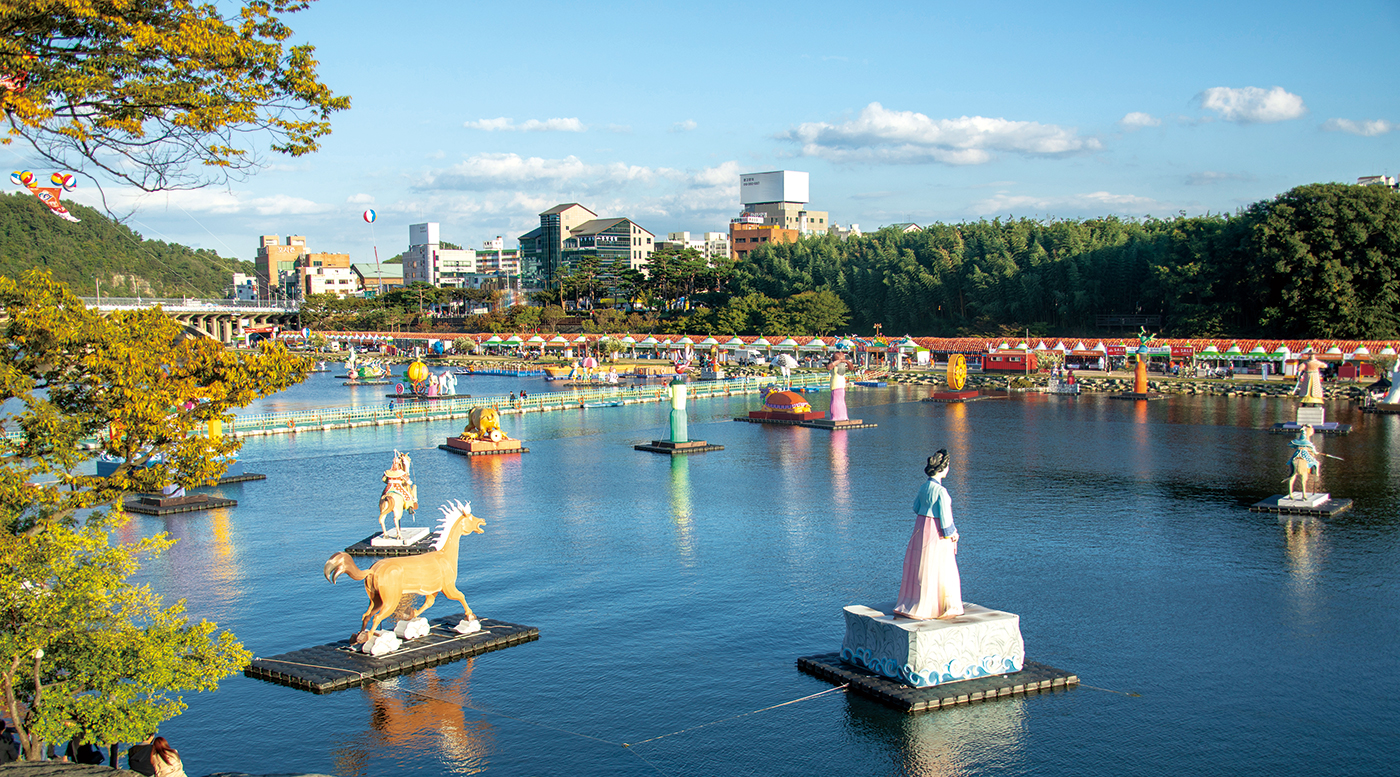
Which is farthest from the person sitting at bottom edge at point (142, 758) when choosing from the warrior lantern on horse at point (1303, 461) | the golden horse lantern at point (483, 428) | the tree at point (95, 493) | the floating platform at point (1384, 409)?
the floating platform at point (1384, 409)

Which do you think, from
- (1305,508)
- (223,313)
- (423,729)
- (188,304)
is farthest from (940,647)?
(223,313)

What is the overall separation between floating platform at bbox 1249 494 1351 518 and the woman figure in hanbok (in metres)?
16.9

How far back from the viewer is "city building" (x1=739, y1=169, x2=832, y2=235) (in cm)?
18800

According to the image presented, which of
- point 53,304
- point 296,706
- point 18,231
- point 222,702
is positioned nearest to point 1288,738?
point 296,706

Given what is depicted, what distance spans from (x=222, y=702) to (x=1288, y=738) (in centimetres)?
1466

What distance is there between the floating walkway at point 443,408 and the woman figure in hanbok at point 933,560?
107 feet

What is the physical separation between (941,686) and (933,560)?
174 cm

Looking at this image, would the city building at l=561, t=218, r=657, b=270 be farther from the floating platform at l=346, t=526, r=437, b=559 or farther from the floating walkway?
the floating platform at l=346, t=526, r=437, b=559

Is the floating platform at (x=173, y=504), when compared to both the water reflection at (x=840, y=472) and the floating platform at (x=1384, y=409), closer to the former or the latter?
the water reflection at (x=840, y=472)

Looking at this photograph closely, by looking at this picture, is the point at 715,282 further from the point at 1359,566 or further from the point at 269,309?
the point at 1359,566

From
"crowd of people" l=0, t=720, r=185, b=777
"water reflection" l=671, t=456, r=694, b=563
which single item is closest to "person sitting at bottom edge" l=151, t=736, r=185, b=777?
"crowd of people" l=0, t=720, r=185, b=777

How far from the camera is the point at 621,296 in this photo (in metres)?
157

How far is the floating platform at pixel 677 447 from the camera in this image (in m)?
40.8

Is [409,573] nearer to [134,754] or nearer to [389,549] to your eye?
[134,754]
